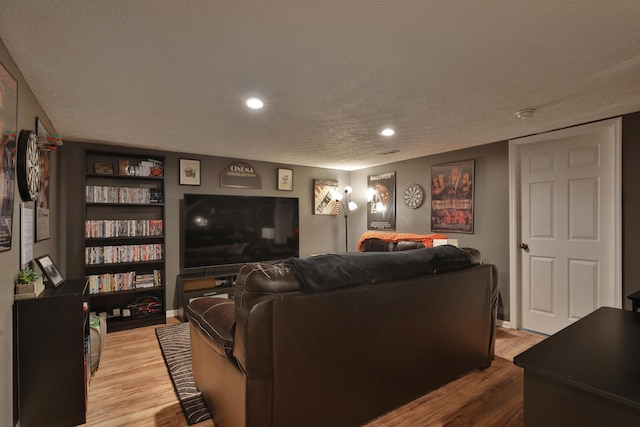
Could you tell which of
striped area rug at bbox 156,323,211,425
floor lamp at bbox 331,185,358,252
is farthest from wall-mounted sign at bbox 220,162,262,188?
striped area rug at bbox 156,323,211,425

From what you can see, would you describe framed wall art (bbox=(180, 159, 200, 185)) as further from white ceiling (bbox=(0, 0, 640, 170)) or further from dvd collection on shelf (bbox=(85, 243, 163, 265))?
white ceiling (bbox=(0, 0, 640, 170))

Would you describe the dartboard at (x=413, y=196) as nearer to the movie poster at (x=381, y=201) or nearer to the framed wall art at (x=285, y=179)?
the movie poster at (x=381, y=201)

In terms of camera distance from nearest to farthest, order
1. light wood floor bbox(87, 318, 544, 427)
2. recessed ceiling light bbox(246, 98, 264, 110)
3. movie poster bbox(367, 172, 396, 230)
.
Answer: light wood floor bbox(87, 318, 544, 427), recessed ceiling light bbox(246, 98, 264, 110), movie poster bbox(367, 172, 396, 230)

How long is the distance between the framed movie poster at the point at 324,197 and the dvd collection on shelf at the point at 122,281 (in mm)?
2693

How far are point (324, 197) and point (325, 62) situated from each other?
398cm

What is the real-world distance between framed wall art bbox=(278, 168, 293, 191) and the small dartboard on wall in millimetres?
3295

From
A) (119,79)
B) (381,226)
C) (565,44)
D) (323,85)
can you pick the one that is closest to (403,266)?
(323,85)

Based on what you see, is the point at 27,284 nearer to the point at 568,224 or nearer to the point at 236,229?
the point at 236,229

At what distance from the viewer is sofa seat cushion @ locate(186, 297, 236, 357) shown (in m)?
1.66

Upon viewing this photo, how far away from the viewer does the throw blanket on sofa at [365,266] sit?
1.70 metres

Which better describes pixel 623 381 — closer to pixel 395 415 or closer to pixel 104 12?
pixel 395 415

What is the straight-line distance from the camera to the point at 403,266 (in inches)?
81.1

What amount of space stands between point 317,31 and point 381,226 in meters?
4.17

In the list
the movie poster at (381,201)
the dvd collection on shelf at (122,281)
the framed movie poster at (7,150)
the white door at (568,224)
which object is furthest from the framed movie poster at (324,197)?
the framed movie poster at (7,150)
